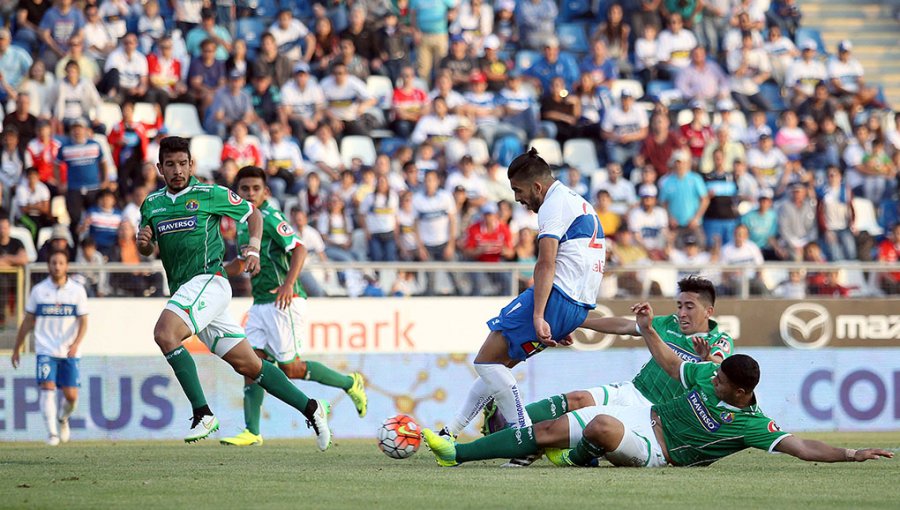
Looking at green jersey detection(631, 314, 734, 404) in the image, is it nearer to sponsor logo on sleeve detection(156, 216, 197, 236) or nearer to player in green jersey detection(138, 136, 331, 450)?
player in green jersey detection(138, 136, 331, 450)

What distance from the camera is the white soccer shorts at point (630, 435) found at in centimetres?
883

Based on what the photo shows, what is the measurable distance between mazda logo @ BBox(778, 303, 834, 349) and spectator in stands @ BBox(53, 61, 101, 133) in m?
9.59

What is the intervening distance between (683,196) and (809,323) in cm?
302

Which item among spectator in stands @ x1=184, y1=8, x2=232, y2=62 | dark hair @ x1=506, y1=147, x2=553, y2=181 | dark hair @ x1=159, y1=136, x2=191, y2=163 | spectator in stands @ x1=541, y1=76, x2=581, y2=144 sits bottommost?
dark hair @ x1=506, y1=147, x2=553, y2=181

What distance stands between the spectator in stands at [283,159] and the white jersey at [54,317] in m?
5.02

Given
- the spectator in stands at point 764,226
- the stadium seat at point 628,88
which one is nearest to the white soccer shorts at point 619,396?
the spectator in stands at point 764,226

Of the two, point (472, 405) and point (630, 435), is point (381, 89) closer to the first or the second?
point (472, 405)

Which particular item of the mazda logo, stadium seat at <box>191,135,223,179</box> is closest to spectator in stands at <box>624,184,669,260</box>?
the mazda logo

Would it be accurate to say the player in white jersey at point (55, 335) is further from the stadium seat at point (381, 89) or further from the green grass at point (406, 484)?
the stadium seat at point (381, 89)

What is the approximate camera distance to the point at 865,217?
67.8 feet

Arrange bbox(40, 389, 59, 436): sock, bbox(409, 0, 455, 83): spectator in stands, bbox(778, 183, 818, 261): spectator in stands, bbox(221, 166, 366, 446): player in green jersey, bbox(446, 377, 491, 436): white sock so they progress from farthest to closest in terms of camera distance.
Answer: bbox(409, 0, 455, 83): spectator in stands, bbox(778, 183, 818, 261): spectator in stands, bbox(40, 389, 59, 436): sock, bbox(221, 166, 366, 446): player in green jersey, bbox(446, 377, 491, 436): white sock

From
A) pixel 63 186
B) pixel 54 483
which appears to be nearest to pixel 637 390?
pixel 54 483

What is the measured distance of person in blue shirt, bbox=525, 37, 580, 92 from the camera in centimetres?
2180

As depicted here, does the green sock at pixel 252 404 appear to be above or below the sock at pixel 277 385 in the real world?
below
